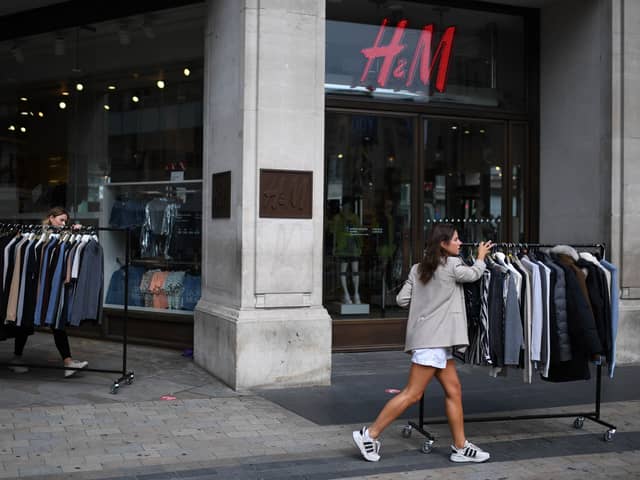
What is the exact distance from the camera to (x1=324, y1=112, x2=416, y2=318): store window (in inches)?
447

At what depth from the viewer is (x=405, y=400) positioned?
6.28 meters

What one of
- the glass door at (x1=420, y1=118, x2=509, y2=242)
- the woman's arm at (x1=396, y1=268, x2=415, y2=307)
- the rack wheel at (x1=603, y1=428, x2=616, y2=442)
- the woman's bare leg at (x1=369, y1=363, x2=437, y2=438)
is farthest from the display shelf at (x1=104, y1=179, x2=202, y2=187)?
the rack wheel at (x1=603, y1=428, x2=616, y2=442)

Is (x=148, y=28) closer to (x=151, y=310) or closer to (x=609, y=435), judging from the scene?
(x=151, y=310)

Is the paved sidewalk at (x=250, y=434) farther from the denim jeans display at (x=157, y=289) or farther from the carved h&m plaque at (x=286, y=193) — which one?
the carved h&m plaque at (x=286, y=193)

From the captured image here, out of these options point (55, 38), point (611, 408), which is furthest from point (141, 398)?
point (55, 38)

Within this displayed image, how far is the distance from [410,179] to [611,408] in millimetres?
4724

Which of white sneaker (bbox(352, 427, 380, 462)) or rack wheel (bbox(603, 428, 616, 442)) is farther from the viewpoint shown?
rack wheel (bbox(603, 428, 616, 442))

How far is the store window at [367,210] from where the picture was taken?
11.4 metres

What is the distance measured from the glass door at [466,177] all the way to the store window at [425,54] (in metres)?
0.41

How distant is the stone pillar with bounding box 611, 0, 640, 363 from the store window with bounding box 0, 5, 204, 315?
585cm

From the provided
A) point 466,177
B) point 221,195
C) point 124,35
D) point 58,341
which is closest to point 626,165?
point 466,177

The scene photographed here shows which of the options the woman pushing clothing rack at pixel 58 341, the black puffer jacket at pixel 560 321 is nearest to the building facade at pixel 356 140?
the woman pushing clothing rack at pixel 58 341

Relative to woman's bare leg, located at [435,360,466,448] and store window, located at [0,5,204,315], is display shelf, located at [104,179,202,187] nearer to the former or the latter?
store window, located at [0,5,204,315]

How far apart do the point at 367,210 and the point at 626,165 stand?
3.65 m
